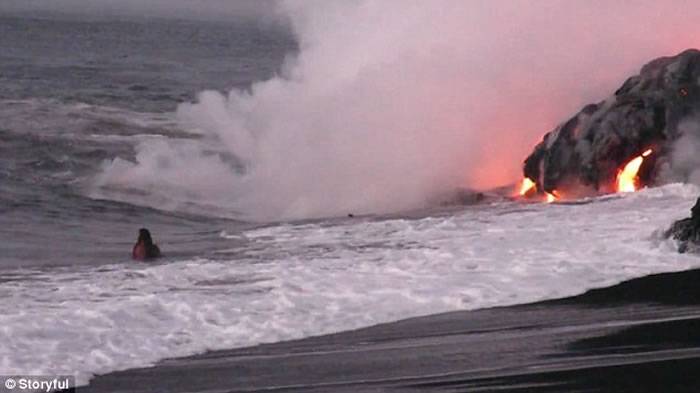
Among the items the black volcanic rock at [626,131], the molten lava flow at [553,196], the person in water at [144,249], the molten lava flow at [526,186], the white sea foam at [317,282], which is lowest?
the white sea foam at [317,282]

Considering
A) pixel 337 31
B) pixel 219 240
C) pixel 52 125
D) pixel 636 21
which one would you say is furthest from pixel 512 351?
pixel 52 125

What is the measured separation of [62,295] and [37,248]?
4315 millimetres

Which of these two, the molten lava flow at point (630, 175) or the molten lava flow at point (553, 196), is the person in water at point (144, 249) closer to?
the molten lava flow at point (553, 196)

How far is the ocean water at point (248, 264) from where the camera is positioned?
10.1 metres

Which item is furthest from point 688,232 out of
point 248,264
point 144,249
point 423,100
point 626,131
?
point 423,100

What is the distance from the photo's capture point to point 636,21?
2056 centimetres

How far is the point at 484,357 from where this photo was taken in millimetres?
9102

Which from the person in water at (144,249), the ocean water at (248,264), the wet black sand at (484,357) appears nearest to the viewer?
the wet black sand at (484,357)

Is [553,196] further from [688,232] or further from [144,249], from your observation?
[144,249]

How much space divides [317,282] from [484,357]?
2.91 metres

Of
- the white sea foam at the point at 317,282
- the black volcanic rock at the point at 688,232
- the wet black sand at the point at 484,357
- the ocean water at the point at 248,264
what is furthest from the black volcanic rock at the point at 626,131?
the wet black sand at the point at 484,357

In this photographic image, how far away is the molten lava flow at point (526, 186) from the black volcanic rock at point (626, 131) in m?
0.13

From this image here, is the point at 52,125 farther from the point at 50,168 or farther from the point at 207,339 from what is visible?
the point at 207,339

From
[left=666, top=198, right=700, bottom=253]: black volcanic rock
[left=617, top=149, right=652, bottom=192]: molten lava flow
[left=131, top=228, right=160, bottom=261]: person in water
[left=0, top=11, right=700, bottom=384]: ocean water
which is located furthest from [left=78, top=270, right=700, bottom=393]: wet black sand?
[left=617, top=149, right=652, bottom=192]: molten lava flow
